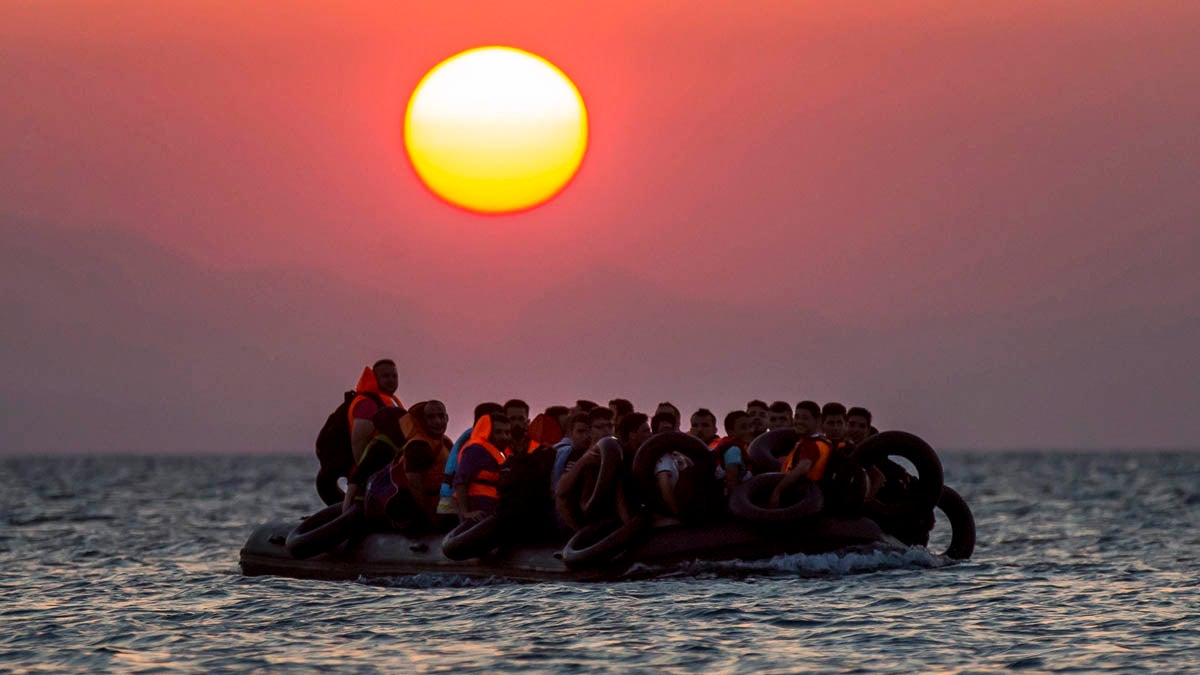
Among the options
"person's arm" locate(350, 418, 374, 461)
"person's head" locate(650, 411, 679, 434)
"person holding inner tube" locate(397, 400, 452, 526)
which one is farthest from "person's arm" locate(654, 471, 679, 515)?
"person's arm" locate(350, 418, 374, 461)

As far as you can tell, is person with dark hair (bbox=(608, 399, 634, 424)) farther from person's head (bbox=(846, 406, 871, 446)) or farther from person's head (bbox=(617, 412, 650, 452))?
person's head (bbox=(846, 406, 871, 446))

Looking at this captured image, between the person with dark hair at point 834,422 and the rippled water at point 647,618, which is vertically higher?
the person with dark hair at point 834,422

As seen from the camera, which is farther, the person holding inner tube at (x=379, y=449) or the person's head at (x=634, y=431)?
the person holding inner tube at (x=379, y=449)

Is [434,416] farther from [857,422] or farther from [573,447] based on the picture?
[857,422]

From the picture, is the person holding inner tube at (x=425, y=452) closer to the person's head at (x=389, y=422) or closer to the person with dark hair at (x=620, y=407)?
the person's head at (x=389, y=422)

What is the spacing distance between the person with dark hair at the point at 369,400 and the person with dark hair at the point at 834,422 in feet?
17.5

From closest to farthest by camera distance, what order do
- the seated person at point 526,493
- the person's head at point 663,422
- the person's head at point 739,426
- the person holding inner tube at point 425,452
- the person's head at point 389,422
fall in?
the seated person at point 526,493 < the person's head at point 663,422 < the person's head at point 739,426 < the person holding inner tube at point 425,452 < the person's head at point 389,422

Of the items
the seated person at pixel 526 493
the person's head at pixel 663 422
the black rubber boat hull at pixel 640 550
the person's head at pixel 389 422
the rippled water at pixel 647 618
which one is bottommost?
the rippled water at pixel 647 618

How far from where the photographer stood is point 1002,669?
559 inches

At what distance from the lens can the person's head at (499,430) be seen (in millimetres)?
19562

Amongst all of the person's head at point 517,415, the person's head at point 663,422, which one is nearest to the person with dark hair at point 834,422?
the person's head at point 663,422

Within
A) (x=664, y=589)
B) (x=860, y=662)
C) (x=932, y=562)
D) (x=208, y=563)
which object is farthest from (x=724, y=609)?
(x=208, y=563)

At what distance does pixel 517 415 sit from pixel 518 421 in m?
0.07

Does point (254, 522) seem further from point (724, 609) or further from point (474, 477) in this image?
point (724, 609)
